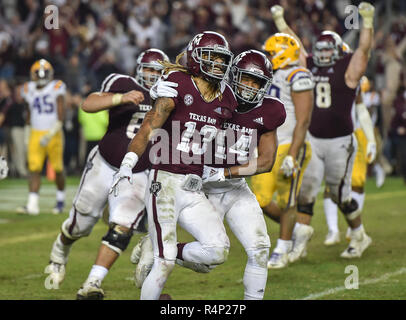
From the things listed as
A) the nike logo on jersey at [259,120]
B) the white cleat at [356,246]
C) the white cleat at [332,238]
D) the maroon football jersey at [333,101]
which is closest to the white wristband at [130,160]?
the nike logo on jersey at [259,120]

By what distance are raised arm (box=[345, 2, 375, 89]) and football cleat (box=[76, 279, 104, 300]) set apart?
317 cm

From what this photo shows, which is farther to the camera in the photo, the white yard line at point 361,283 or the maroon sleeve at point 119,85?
the maroon sleeve at point 119,85

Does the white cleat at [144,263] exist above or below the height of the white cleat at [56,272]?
above

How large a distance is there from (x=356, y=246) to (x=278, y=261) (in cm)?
101

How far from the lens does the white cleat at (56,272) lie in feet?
21.3

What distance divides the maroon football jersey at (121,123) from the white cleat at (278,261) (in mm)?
1636

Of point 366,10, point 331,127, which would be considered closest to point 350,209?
point 331,127

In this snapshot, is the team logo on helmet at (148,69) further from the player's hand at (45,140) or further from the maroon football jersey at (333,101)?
the player's hand at (45,140)

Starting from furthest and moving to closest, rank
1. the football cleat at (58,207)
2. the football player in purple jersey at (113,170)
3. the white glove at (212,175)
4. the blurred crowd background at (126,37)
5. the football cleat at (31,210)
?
the blurred crowd background at (126,37)
the football cleat at (58,207)
the football cleat at (31,210)
the football player in purple jersey at (113,170)
the white glove at (212,175)

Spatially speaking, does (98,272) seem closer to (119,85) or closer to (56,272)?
(56,272)

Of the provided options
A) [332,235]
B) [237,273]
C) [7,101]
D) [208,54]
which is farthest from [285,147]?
[7,101]

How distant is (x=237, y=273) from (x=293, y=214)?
29.4 inches

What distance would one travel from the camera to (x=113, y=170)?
20.9ft

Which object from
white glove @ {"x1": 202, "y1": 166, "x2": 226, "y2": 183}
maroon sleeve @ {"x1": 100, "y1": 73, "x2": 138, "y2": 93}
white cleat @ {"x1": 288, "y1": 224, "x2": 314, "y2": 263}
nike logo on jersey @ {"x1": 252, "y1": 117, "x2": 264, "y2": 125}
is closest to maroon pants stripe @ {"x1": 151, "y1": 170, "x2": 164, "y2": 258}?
white glove @ {"x1": 202, "y1": 166, "x2": 226, "y2": 183}
